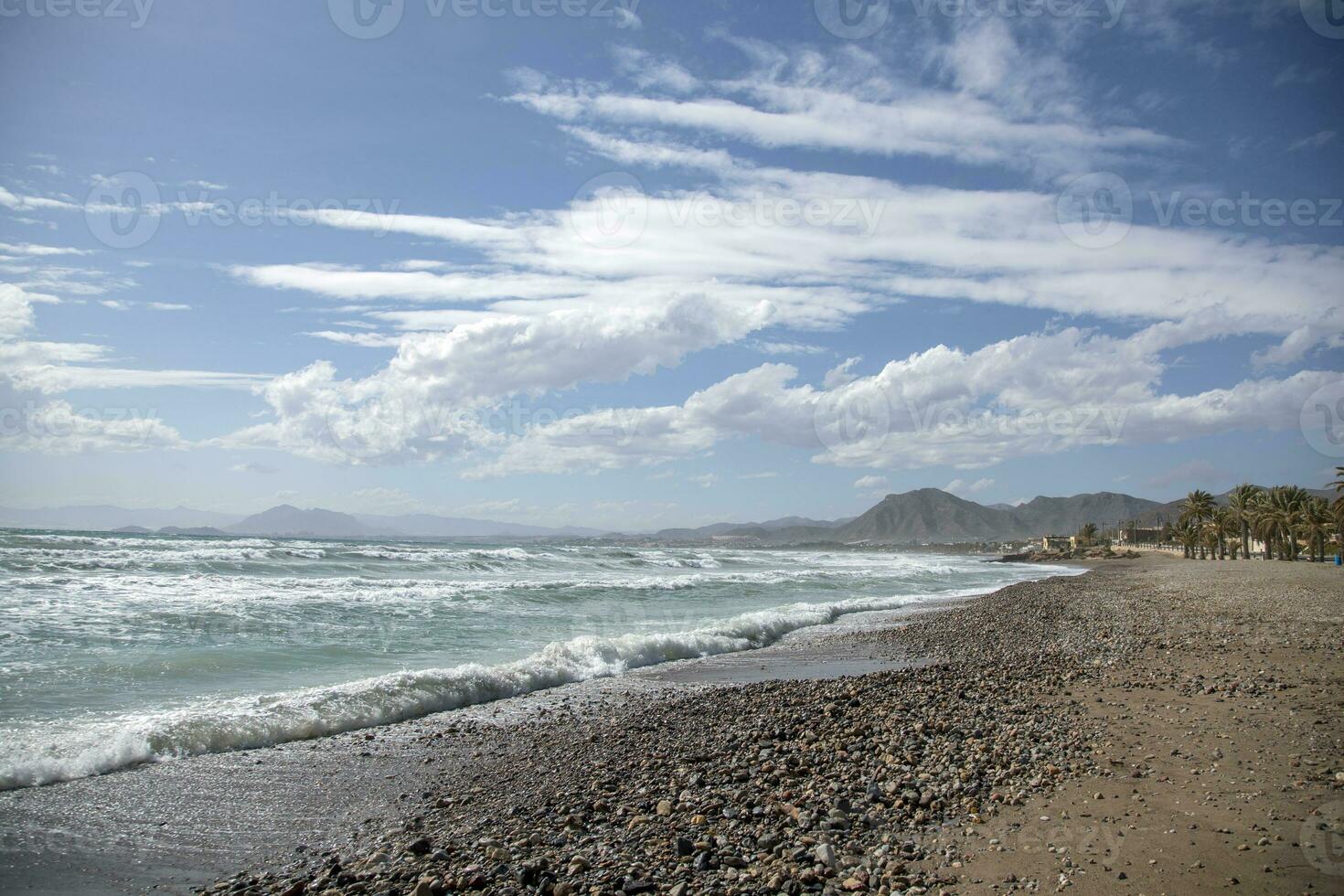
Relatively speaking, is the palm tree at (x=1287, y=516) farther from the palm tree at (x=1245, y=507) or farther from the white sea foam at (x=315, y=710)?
the white sea foam at (x=315, y=710)

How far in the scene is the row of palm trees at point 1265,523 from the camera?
203 ft

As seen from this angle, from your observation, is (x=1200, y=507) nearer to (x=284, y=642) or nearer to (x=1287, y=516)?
(x=1287, y=516)

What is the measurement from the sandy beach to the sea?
0.86 metres

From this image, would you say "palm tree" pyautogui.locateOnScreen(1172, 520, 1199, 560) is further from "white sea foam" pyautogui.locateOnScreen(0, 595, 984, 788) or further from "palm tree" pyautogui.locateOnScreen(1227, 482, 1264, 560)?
"white sea foam" pyautogui.locateOnScreen(0, 595, 984, 788)

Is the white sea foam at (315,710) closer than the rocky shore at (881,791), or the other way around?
the rocky shore at (881,791)

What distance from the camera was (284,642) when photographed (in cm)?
1603

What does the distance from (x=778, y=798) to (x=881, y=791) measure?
903 millimetres

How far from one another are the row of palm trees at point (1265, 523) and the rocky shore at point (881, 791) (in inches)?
2396

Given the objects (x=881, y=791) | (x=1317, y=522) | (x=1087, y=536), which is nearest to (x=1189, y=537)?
(x=1317, y=522)

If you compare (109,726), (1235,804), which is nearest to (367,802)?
(109,726)

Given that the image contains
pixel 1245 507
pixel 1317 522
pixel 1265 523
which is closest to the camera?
pixel 1317 522

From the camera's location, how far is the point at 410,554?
2163 inches

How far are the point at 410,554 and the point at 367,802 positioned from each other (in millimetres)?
50759

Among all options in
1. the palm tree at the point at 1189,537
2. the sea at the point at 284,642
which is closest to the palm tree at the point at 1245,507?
the palm tree at the point at 1189,537
